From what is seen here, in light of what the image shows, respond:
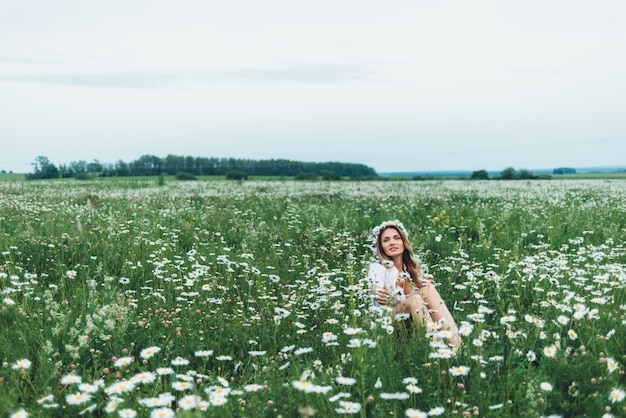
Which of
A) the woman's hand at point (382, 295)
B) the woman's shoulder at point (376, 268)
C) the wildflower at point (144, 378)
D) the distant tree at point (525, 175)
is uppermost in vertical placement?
the distant tree at point (525, 175)

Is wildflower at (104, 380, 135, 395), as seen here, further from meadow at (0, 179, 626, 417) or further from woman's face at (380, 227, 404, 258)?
woman's face at (380, 227, 404, 258)

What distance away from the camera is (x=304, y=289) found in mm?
5473

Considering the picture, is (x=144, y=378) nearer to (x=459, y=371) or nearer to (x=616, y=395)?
(x=459, y=371)

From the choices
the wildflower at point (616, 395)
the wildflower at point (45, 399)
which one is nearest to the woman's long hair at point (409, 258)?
the wildflower at point (616, 395)

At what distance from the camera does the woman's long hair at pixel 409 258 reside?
557 cm

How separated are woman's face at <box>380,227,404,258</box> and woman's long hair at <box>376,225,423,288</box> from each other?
1.6 inches

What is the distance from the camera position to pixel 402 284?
5.42 metres

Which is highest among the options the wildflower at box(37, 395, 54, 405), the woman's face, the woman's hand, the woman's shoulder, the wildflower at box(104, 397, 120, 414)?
the woman's face

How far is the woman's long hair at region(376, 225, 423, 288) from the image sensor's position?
18.3ft

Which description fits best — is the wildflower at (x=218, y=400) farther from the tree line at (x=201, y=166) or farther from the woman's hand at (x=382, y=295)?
the tree line at (x=201, y=166)

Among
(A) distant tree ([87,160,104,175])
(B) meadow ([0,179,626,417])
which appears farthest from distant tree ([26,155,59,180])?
(B) meadow ([0,179,626,417])

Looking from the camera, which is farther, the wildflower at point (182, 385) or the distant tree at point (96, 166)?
the distant tree at point (96, 166)

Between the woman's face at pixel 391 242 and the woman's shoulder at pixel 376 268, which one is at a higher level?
the woman's face at pixel 391 242

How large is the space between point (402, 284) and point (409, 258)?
1.40ft
